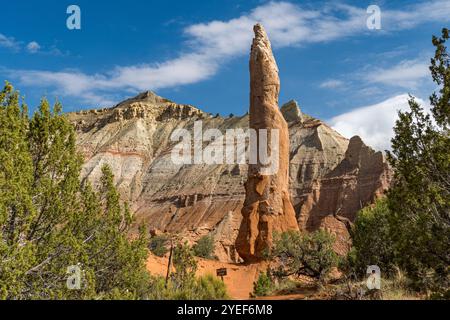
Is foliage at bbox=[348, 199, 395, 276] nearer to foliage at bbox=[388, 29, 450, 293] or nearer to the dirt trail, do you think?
the dirt trail

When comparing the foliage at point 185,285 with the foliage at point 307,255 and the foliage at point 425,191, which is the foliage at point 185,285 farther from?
the foliage at point 307,255

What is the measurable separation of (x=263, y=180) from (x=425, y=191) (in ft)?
88.6

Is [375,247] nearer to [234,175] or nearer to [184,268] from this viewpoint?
[184,268]

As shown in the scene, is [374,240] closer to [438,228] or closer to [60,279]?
[438,228]

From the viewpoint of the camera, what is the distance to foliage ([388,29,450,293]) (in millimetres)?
10180

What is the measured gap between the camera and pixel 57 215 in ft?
35.5

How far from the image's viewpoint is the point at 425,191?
1045 cm

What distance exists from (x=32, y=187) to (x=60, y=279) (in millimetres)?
2175

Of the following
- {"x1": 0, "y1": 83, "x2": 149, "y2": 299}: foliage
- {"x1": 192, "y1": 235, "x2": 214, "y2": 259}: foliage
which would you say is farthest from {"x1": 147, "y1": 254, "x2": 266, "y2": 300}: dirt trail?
{"x1": 0, "y1": 83, "x2": 149, "y2": 299}: foliage

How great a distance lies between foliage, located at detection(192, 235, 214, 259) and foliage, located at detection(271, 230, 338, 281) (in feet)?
54.1

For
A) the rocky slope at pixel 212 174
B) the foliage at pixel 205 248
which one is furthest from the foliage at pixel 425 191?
the rocky slope at pixel 212 174

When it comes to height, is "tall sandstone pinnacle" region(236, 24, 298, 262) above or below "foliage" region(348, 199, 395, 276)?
above

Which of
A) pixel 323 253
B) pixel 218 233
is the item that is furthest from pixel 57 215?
pixel 218 233

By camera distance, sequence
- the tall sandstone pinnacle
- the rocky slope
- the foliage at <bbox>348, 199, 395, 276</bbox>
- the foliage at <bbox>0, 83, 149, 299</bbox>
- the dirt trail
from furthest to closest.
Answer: the rocky slope, the tall sandstone pinnacle, the dirt trail, the foliage at <bbox>348, 199, 395, 276</bbox>, the foliage at <bbox>0, 83, 149, 299</bbox>
